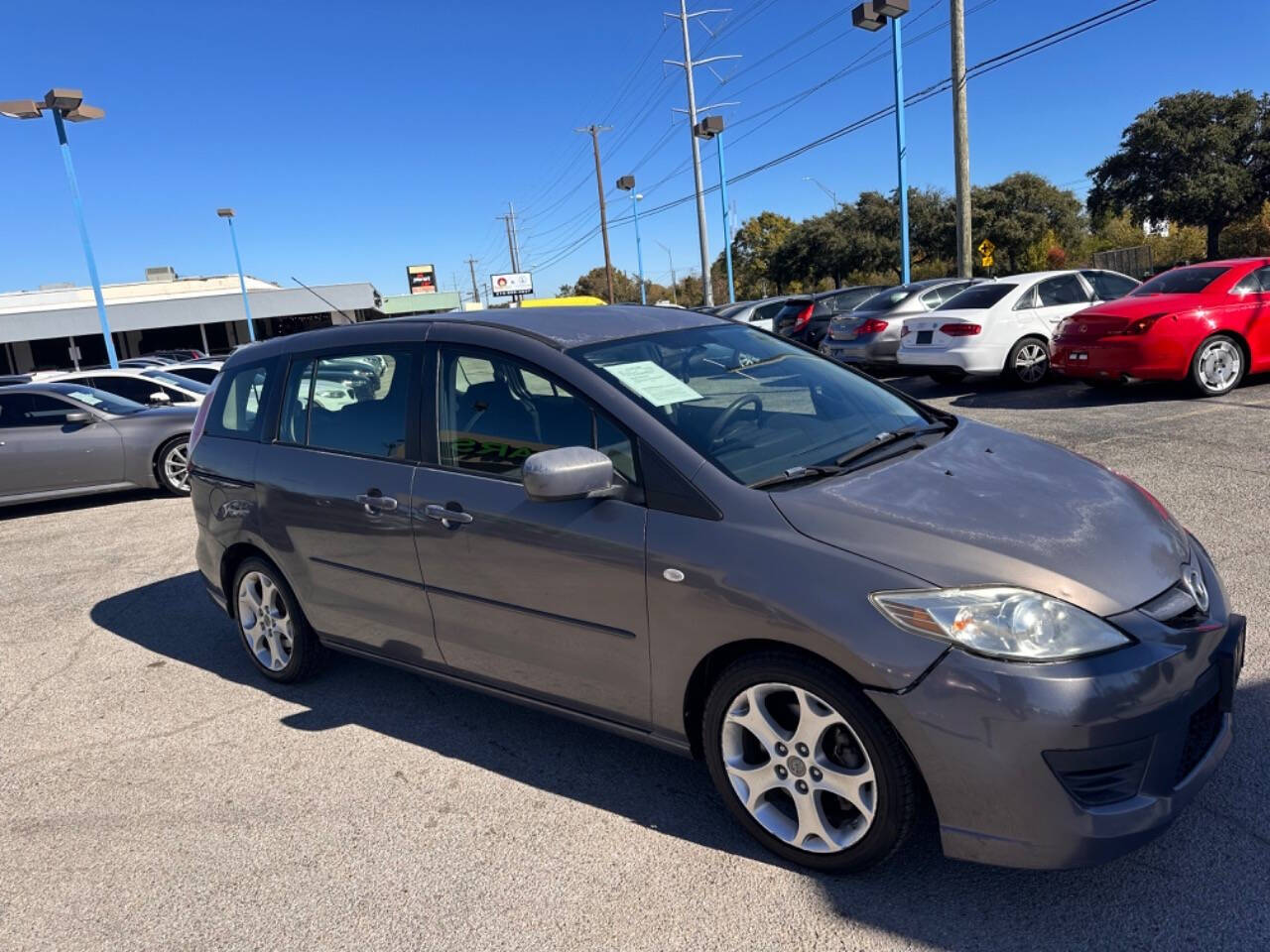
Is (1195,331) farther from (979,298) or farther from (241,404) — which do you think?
(241,404)

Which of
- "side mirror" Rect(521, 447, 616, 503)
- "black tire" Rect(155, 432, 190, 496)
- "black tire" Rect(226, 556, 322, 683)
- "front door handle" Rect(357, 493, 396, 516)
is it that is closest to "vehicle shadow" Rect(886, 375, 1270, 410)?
"black tire" Rect(226, 556, 322, 683)

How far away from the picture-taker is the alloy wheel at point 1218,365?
9.01 meters

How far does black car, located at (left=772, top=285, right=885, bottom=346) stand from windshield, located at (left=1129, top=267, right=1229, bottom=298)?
6383 mm

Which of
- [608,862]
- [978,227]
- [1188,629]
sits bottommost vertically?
[608,862]

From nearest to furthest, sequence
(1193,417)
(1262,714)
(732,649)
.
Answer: (732,649), (1262,714), (1193,417)

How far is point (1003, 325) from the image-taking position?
1095 centimetres

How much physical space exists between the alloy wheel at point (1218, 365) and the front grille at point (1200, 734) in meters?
7.76

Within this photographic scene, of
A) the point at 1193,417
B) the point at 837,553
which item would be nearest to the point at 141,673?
the point at 837,553

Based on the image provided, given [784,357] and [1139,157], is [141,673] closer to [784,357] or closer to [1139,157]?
[784,357]

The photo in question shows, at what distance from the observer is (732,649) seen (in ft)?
8.96

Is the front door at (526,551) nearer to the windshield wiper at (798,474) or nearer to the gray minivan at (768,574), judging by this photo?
the gray minivan at (768,574)

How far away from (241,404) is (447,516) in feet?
6.06

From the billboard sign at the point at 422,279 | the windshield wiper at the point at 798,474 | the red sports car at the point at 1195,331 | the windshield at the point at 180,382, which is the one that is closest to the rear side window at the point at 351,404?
the windshield wiper at the point at 798,474

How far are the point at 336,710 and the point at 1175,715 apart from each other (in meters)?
3.38
